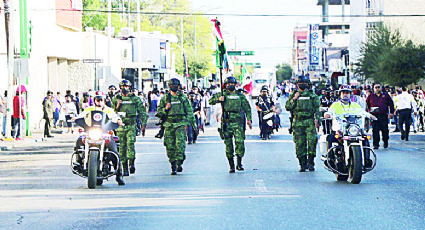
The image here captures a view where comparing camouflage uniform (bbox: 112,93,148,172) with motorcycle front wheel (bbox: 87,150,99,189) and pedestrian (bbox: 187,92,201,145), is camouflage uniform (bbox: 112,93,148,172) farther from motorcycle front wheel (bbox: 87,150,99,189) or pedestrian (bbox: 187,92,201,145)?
pedestrian (bbox: 187,92,201,145)

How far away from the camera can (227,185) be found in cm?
→ 1430

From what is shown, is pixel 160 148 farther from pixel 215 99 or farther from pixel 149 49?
pixel 149 49

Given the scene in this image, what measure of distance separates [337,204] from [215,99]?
5707 mm

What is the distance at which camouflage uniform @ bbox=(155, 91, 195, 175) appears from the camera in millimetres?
16391

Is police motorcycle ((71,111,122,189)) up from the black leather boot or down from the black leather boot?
up

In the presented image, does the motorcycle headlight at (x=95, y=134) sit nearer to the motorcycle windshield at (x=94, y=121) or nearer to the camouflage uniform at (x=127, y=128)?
the motorcycle windshield at (x=94, y=121)

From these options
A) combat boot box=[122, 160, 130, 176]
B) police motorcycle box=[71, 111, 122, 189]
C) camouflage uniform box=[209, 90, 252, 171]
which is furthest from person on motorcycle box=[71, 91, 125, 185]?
camouflage uniform box=[209, 90, 252, 171]

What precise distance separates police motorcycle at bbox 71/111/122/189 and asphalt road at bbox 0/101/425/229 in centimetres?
29

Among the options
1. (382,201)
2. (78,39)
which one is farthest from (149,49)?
(382,201)

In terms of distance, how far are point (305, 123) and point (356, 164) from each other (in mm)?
2804

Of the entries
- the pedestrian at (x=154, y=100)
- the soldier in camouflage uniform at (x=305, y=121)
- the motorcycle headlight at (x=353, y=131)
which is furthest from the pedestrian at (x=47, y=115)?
the pedestrian at (x=154, y=100)

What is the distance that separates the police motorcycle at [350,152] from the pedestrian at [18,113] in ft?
51.9

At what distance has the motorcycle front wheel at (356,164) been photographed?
45.8ft

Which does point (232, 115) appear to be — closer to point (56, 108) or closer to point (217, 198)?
point (217, 198)
